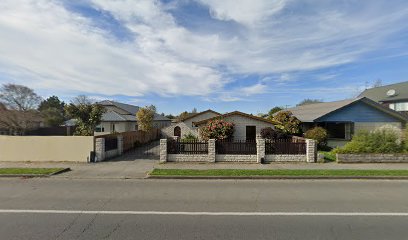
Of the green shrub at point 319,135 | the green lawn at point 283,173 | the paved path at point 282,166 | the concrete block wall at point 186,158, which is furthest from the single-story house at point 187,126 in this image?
the green lawn at point 283,173

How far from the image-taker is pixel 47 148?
51.1ft

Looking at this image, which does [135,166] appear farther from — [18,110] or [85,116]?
[18,110]

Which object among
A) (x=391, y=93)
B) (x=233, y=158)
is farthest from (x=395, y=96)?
(x=233, y=158)

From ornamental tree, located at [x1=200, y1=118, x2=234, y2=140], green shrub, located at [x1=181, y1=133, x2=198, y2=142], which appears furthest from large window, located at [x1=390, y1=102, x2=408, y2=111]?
ornamental tree, located at [x1=200, y1=118, x2=234, y2=140]

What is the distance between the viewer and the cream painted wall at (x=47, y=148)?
15430 millimetres

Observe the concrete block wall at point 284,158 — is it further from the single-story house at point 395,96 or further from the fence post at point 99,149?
the single-story house at point 395,96

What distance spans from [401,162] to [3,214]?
18438 mm

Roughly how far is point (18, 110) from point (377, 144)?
40240 mm

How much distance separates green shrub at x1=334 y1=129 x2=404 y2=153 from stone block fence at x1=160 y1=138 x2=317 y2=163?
2494 millimetres

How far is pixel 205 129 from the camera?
17406 mm

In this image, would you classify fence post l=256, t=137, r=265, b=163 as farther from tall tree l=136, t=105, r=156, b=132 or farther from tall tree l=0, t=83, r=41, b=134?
Answer: tall tree l=0, t=83, r=41, b=134

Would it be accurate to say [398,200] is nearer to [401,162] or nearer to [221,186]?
[221,186]

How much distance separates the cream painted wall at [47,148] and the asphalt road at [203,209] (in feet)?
16.3

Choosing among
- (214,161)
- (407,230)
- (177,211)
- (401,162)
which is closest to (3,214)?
(177,211)
